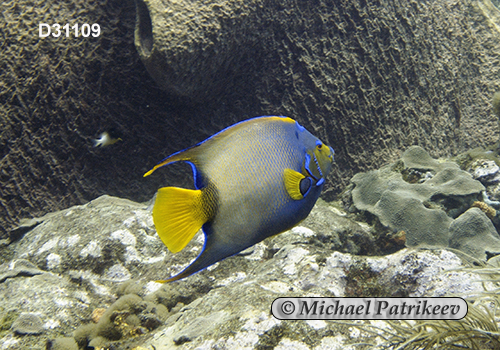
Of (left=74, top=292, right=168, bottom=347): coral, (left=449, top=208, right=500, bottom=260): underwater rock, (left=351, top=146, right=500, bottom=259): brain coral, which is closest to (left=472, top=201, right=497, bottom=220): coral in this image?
(left=351, top=146, right=500, bottom=259): brain coral

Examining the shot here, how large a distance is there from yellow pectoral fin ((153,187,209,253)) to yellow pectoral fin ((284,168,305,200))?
0.35 meters

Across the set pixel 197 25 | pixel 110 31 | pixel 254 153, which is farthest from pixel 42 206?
pixel 254 153

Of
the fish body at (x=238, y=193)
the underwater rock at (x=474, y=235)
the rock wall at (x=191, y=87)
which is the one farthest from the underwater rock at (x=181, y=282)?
the underwater rock at (x=474, y=235)

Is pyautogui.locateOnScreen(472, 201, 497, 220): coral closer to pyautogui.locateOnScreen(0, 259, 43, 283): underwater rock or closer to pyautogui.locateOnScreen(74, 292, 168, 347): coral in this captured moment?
pyautogui.locateOnScreen(74, 292, 168, 347): coral

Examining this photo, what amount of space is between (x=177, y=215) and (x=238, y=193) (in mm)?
245

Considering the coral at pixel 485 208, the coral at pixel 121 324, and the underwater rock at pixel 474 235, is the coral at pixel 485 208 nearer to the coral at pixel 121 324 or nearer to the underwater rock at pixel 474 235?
the underwater rock at pixel 474 235

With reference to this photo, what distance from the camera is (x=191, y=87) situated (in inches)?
139

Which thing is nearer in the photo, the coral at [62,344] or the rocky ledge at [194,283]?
the rocky ledge at [194,283]

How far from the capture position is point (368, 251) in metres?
3.09

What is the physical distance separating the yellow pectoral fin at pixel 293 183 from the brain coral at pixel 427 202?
8.53 ft

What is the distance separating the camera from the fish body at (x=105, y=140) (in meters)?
3.75

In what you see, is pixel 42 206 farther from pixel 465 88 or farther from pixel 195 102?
pixel 465 88

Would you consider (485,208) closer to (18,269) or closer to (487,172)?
(487,172)
